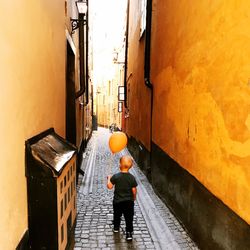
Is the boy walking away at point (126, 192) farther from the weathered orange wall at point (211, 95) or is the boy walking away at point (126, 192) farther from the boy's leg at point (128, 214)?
the weathered orange wall at point (211, 95)

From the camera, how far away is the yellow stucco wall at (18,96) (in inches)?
103

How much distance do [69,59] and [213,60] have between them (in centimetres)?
578

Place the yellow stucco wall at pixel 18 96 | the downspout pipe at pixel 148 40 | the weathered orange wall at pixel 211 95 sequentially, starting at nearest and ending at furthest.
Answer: the yellow stucco wall at pixel 18 96, the weathered orange wall at pixel 211 95, the downspout pipe at pixel 148 40

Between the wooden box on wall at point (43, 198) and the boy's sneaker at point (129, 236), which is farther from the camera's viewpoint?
the boy's sneaker at point (129, 236)

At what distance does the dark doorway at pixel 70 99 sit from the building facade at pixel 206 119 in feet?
7.88

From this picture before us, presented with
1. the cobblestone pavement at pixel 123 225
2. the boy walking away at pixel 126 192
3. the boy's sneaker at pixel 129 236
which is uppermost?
the boy walking away at pixel 126 192

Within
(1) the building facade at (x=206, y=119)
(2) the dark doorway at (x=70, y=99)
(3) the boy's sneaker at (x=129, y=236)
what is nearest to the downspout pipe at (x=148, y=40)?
(1) the building facade at (x=206, y=119)

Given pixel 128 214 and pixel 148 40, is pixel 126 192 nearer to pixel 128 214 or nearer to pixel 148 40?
pixel 128 214

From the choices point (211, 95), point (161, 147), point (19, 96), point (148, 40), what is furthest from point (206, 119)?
point (148, 40)

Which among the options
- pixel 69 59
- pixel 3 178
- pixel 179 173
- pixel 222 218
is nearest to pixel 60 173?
pixel 3 178

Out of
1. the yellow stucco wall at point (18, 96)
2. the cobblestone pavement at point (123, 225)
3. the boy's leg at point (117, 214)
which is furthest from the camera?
the boy's leg at point (117, 214)

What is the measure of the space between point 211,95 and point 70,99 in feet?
16.6

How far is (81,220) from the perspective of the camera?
20.2 feet

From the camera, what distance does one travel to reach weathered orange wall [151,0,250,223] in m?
3.63
